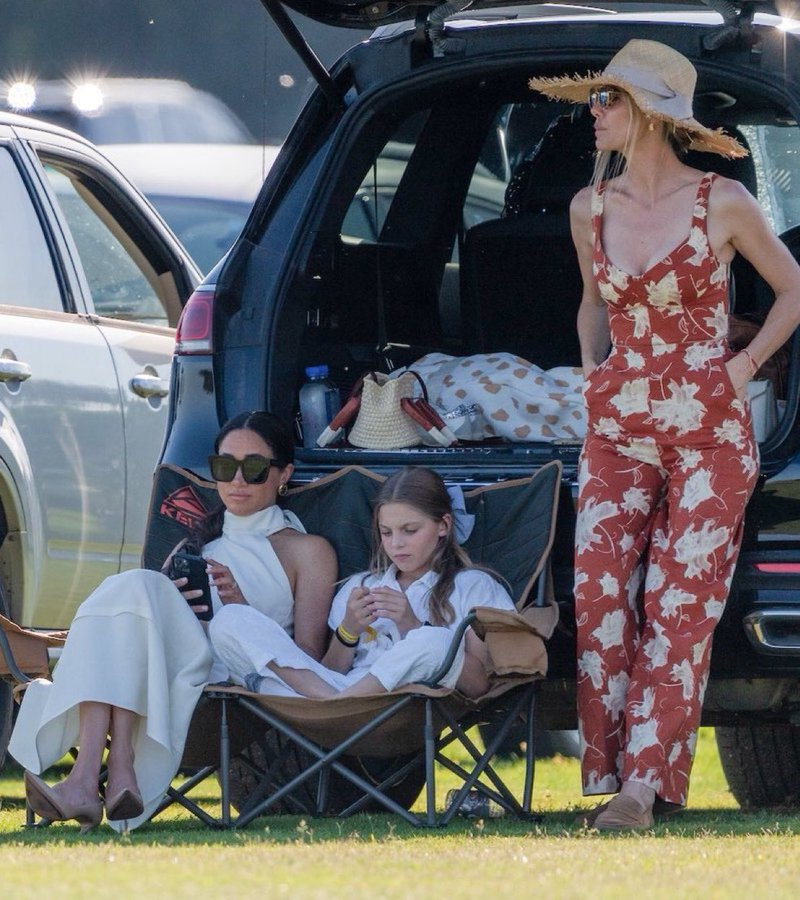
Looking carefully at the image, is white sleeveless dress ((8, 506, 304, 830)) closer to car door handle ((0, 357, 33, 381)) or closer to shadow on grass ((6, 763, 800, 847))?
shadow on grass ((6, 763, 800, 847))

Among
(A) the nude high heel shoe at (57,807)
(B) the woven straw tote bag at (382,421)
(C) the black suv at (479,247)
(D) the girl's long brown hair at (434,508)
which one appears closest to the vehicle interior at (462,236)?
(C) the black suv at (479,247)

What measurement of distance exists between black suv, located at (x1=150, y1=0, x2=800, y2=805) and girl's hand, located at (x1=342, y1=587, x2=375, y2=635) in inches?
16.8

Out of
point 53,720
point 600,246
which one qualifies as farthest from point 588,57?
point 53,720

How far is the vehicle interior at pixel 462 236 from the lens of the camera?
18.9 ft

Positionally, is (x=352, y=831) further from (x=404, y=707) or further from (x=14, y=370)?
(x=14, y=370)

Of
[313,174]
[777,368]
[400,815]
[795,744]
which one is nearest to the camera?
[400,815]

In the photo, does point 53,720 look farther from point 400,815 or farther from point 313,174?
point 313,174

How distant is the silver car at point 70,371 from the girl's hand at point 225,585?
820 millimetres

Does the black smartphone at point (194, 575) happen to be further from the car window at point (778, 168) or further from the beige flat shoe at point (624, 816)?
the car window at point (778, 168)

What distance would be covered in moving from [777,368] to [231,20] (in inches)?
199

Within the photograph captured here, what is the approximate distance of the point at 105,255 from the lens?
6.87 m

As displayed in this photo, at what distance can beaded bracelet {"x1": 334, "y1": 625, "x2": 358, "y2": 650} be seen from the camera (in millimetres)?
5141

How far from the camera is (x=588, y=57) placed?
5273 mm

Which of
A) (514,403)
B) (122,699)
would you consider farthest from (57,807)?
(514,403)
